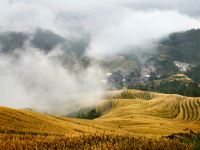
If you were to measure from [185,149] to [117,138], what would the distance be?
6766mm

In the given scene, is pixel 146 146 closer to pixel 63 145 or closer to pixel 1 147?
pixel 63 145

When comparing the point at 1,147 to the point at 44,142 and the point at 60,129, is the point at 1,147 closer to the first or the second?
the point at 44,142

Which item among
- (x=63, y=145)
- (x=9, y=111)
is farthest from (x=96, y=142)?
(x=9, y=111)

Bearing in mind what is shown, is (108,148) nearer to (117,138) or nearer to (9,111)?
(117,138)

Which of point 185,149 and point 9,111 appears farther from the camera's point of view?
point 9,111

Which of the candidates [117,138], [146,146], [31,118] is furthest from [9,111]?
[146,146]

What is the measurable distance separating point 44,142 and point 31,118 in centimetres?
4913

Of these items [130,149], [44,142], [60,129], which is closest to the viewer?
[130,149]

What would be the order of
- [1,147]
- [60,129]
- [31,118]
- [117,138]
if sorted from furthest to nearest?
1. [31,118]
2. [60,129]
3. [117,138]
4. [1,147]

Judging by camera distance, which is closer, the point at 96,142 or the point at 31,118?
the point at 96,142

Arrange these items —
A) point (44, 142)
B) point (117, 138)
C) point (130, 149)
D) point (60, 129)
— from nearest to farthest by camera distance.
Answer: point (130, 149), point (44, 142), point (117, 138), point (60, 129)

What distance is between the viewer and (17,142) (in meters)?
31.8

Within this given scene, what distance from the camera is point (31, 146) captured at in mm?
30938

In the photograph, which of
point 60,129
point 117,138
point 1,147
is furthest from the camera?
point 60,129
